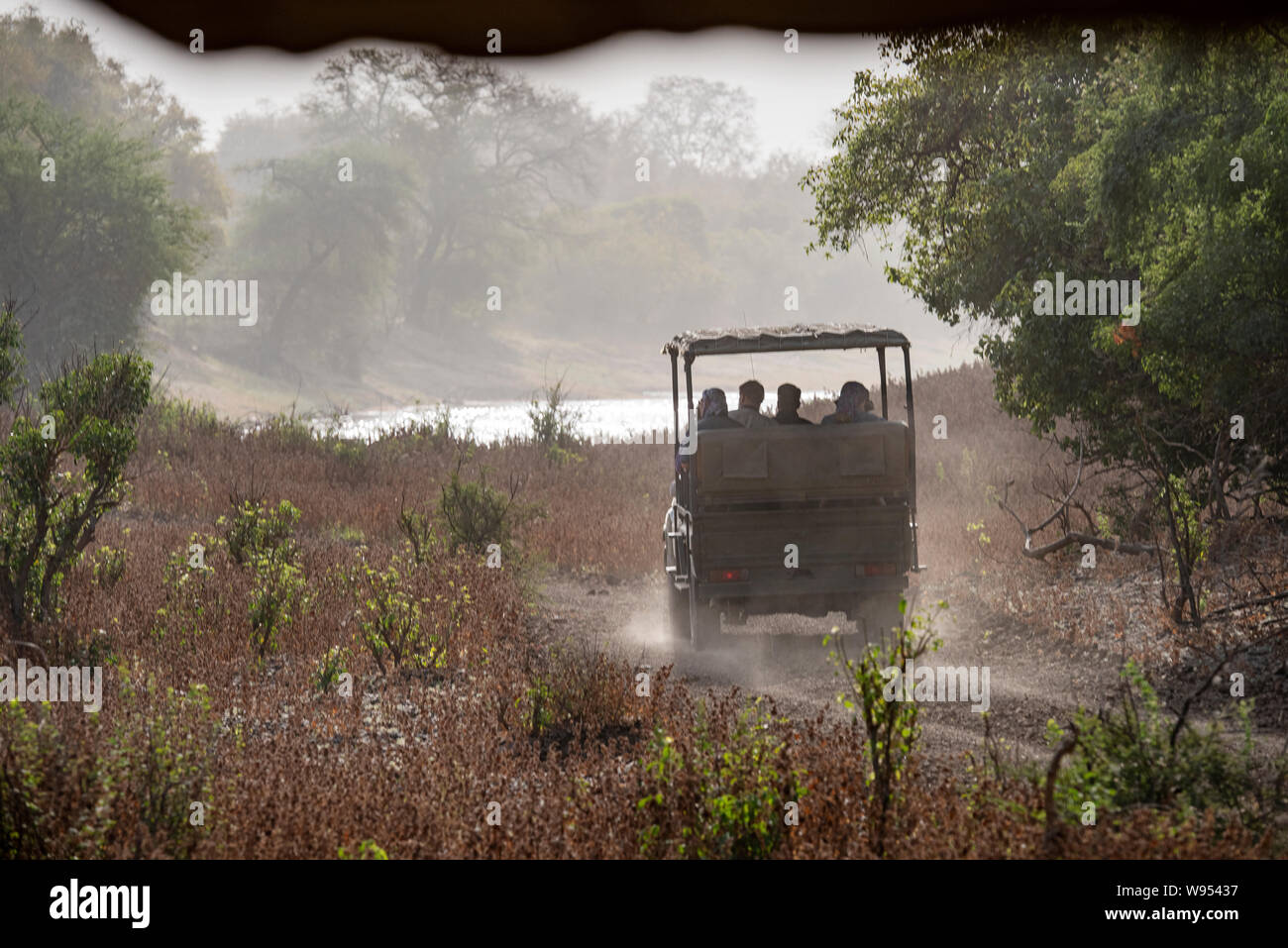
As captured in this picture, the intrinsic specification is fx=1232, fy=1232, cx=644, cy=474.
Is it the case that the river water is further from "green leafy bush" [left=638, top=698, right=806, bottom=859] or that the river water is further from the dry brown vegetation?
"green leafy bush" [left=638, top=698, right=806, bottom=859]

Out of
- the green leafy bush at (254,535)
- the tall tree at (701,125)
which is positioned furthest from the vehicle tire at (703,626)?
the tall tree at (701,125)

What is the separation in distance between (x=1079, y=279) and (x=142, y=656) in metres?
8.99

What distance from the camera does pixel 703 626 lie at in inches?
402

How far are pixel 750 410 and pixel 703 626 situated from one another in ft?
6.00

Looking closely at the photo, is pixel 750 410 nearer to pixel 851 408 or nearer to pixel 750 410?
pixel 750 410

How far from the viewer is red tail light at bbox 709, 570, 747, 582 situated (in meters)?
9.66

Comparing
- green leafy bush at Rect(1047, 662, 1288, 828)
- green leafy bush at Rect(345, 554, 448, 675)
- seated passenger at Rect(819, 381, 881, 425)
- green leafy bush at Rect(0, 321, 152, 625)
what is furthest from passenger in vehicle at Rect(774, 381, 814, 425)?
green leafy bush at Rect(1047, 662, 1288, 828)

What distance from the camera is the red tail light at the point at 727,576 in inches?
380

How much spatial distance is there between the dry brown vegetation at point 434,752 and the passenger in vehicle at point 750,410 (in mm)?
2540

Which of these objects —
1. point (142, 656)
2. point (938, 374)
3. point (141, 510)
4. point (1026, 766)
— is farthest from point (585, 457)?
point (1026, 766)

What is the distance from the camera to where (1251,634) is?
898 centimetres

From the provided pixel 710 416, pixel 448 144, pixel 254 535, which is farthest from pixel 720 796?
pixel 448 144

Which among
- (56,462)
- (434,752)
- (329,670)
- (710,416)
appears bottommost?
(434,752)
